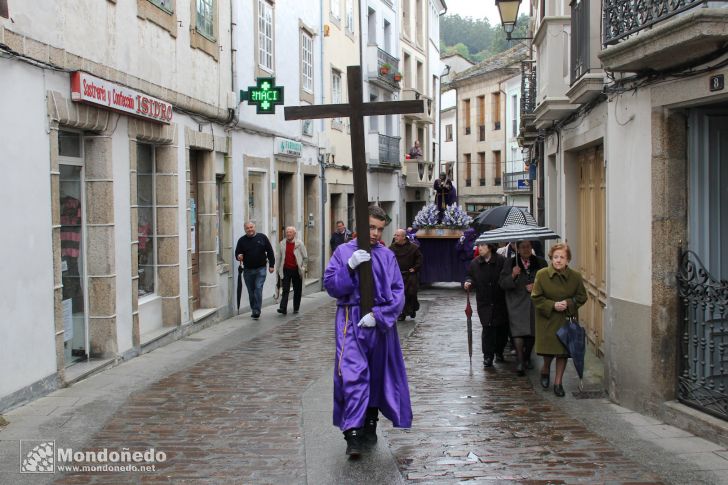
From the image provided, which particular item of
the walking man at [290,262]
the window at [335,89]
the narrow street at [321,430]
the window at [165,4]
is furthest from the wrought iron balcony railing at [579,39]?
the window at [335,89]

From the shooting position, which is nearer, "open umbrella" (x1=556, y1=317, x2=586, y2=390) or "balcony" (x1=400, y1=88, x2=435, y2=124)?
"open umbrella" (x1=556, y1=317, x2=586, y2=390)

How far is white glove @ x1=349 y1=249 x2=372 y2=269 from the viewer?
21.4ft

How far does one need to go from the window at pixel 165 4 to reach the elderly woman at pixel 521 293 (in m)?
5.82

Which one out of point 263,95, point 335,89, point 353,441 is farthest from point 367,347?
point 335,89

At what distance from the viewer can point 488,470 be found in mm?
6312

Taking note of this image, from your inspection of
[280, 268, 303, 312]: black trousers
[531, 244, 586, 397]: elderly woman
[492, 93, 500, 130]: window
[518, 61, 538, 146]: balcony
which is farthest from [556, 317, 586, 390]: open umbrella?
[492, 93, 500, 130]: window

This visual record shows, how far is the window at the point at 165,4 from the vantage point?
12.4m

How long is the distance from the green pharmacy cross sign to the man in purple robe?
999 centimetres

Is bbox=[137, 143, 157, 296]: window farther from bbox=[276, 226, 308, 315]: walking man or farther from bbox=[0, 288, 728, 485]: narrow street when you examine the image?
bbox=[276, 226, 308, 315]: walking man

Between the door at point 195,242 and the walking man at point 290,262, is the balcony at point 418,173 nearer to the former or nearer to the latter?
the walking man at point 290,262

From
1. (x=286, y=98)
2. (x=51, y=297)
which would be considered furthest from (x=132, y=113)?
(x=286, y=98)

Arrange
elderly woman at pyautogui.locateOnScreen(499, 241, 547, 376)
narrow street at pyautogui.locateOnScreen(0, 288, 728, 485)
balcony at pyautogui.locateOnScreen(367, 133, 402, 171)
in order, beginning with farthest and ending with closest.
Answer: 1. balcony at pyautogui.locateOnScreen(367, 133, 402, 171)
2. elderly woman at pyautogui.locateOnScreen(499, 241, 547, 376)
3. narrow street at pyautogui.locateOnScreen(0, 288, 728, 485)

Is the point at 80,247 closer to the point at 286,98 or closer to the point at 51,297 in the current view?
the point at 51,297

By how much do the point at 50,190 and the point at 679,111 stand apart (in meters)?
5.89
